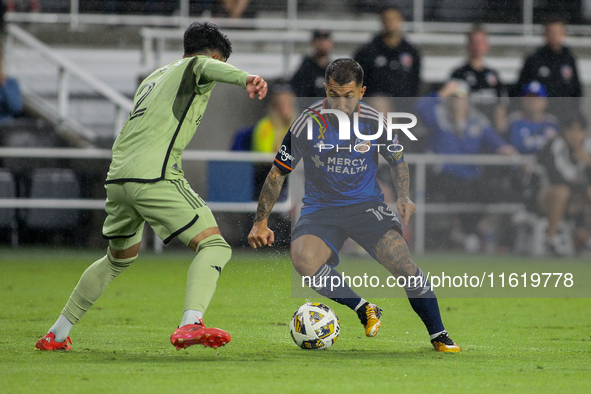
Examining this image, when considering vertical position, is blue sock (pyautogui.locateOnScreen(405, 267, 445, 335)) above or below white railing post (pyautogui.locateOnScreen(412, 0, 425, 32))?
below

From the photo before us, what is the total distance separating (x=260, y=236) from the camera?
5.10m

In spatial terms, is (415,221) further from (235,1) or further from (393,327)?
(235,1)

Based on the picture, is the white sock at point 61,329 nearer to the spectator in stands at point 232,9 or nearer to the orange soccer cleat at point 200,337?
the orange soccer cleat at point 200,337

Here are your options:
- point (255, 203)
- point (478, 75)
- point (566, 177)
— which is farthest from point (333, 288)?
point (478, 75)

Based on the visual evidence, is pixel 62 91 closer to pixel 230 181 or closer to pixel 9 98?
pixel 9 98

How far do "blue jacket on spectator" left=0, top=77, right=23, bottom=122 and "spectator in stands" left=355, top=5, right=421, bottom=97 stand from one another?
4.53 meters

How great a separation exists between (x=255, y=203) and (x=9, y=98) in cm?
372

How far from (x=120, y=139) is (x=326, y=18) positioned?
463 inches

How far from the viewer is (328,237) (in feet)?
17.4

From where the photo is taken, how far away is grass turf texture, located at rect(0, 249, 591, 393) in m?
3.80

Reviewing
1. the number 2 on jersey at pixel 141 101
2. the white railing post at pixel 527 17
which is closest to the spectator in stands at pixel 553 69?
the white railing post at pixel 527 17

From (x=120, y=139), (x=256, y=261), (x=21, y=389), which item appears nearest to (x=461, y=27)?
(x=256, y=261)

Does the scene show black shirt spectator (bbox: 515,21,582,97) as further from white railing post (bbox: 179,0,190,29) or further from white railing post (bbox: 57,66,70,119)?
white railing post (bbox: 57,66,70,119)

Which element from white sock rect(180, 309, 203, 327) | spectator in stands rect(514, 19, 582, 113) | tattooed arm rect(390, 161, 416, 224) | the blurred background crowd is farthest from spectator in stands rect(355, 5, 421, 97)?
white sock rect(180, 309, 203, 327)
